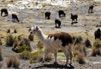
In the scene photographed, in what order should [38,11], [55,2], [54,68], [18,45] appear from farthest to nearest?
[55,2] < [38,11] < [18,45] < [54,68]

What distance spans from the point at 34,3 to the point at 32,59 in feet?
138

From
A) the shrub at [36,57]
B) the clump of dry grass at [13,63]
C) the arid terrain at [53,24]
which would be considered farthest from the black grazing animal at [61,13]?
the clump of dry grass at [13,63]

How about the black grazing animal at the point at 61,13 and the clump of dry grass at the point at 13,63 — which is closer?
the clump of dry grass at the point at 13,63

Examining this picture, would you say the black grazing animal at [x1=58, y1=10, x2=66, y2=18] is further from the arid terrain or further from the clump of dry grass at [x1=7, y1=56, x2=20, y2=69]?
the clump of dry grass at [x1=7, y1=56, x2=20, y2=69]

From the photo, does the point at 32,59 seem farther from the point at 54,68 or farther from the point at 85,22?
the point at 85,22

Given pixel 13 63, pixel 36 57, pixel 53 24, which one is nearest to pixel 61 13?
pixel 53 24

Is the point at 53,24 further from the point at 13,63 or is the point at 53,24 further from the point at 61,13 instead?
the point at 13,63

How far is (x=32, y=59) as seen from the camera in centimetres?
1967

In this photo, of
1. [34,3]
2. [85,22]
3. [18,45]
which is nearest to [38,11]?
[34,3]

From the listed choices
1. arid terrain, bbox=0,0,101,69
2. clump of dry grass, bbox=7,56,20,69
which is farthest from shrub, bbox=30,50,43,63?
clump of dry grass, bbox=7,56,20,69

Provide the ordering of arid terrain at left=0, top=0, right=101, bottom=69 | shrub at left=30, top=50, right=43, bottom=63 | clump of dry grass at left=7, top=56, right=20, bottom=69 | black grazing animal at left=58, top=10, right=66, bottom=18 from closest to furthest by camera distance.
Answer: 1. clump of dry grass at left=7, top=56, right=20, bottom=69
2. shrub at left=30, top=50, right=43, bottom=63
3. arid terrain at left=0, top=0, right=101, bottom=69
4. black grazing animal at left=58, top=10, right=66, bottom=18

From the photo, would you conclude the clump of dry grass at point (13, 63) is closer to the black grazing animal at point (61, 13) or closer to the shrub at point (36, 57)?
the shrub at point (36, 57)

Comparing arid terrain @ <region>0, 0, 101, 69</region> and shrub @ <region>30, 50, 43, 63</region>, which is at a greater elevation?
shrub @ <region>30, 50, 43, 63</region>

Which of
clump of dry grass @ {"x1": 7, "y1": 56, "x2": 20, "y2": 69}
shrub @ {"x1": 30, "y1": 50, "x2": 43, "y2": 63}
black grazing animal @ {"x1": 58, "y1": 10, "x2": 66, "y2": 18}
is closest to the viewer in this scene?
clump of dry grass @ {"x1": 7, "y1": 56, "x2": 20, "y2": 69}
